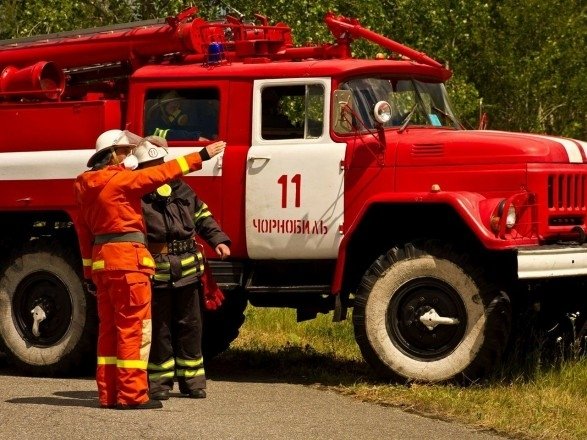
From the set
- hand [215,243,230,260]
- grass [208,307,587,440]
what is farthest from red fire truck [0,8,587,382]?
hand [215,243,230,260]

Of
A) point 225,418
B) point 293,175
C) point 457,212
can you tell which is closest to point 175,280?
point 225,418

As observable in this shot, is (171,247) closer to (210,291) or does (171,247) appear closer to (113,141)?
(210,291)

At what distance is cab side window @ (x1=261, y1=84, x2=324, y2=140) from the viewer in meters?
12.0

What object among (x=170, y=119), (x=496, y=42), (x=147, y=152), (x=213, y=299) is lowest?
(x=213, y=299)

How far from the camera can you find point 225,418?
33.1 ft

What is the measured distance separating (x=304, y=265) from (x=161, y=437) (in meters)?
3.03

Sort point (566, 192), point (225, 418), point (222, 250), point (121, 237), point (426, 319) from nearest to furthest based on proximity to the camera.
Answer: point (225, 418), point (121, 237), point (222, 250), point (426, 319), point (566, 192)

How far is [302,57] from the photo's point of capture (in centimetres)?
1255

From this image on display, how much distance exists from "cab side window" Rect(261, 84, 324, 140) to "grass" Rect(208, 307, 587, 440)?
1817mm

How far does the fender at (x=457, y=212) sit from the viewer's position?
10984 millimetres

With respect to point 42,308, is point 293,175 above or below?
above

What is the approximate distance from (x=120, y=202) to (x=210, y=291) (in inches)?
46.6

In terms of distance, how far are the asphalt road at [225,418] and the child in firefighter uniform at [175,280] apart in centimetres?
19

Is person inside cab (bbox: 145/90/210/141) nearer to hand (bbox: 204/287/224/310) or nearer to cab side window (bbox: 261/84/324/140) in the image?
cab side window (bbox: 261/84/324/140)
